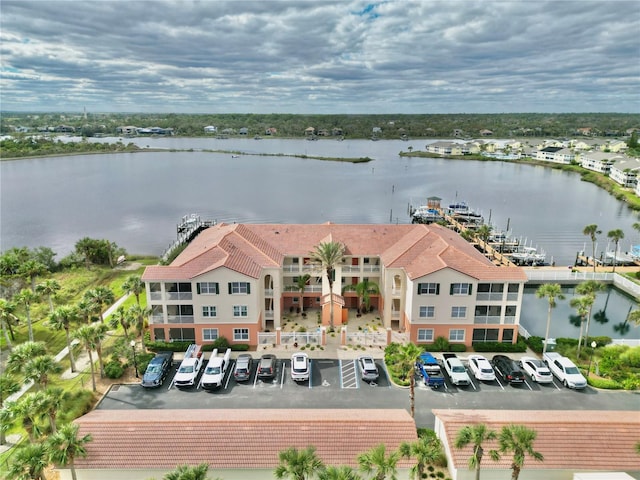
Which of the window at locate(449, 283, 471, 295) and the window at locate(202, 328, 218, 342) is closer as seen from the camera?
the window at locate(449, 283, 471, 295)

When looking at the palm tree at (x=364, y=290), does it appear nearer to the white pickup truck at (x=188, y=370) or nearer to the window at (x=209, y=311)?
the window at (x=209, y=311)

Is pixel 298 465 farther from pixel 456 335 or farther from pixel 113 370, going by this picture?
pixel 456 335

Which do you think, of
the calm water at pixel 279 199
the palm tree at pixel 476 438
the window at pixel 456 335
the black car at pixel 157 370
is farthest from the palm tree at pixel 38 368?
the calm water at pixel 279 199

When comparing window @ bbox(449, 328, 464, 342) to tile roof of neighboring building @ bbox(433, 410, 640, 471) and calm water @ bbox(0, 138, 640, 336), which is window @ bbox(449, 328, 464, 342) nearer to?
calm water @ bbox(0, 138, 640, 336)

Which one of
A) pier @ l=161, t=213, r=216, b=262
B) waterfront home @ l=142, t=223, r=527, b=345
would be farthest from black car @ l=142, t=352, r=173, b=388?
pier @ l=161, t=213, r=216, b=262

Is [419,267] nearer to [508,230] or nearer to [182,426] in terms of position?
[182,426]

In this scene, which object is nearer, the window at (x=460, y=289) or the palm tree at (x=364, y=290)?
the window at (x=460, y=289)

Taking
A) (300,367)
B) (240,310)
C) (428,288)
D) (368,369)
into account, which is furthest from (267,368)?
(428,288)
